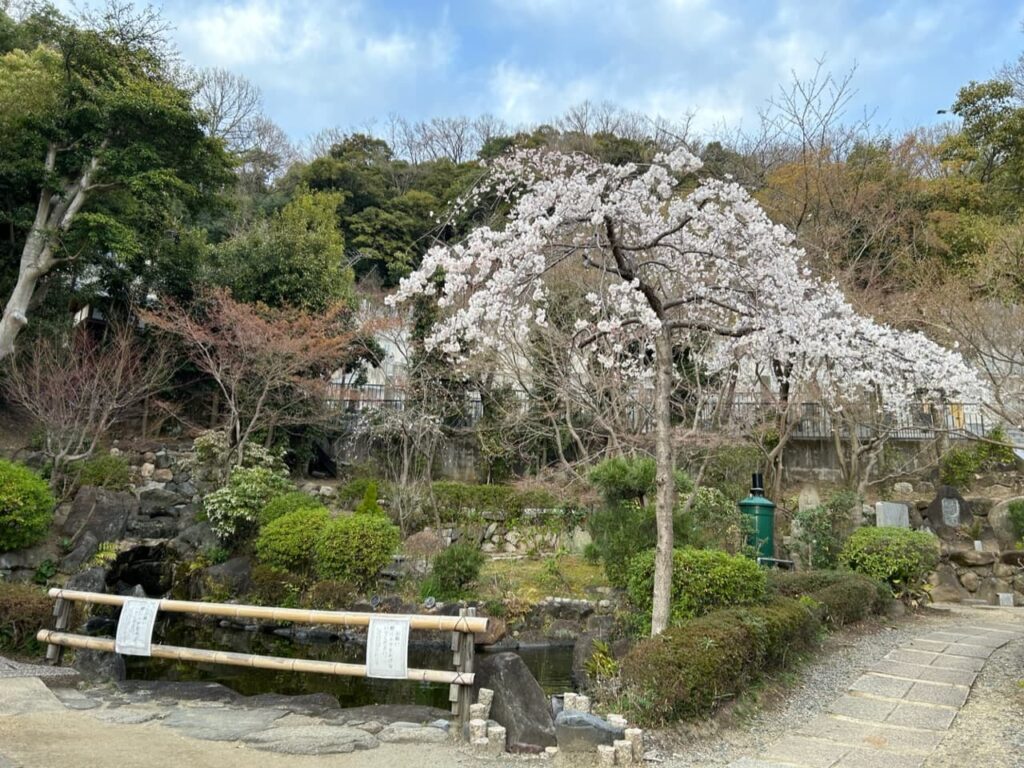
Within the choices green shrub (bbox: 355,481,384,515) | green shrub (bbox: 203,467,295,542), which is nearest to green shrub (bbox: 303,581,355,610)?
green shrub (bbox: 355,481,384,515)

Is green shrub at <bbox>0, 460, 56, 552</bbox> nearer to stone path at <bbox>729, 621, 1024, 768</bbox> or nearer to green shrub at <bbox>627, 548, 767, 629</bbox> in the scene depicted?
green shrub at <bbox>627, 548, 767, 629</bbox>

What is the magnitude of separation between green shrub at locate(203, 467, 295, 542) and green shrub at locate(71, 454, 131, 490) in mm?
1975

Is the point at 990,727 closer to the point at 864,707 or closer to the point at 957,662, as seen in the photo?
the point at 864,707

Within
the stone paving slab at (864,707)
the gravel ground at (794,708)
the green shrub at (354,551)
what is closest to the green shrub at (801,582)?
the gravel ground at (794,708)

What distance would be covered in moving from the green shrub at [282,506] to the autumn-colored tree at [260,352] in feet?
5.82

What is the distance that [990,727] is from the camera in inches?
164

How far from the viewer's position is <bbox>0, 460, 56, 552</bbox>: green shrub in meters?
8.52

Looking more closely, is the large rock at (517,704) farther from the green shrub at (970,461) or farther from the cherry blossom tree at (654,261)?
the green shrub at (970,461)

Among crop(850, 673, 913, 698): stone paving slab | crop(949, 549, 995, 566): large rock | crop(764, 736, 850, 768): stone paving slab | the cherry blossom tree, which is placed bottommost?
crop(764, 736, 850, 768): stone paving slab

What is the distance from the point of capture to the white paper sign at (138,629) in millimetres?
4969

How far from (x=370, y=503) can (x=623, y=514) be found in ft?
17.8

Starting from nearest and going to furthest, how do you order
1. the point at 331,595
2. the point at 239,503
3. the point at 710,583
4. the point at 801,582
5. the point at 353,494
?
the point at 710,583
the point at 801,582
the point at 331,595
the point at 239,503
the point at 353,494

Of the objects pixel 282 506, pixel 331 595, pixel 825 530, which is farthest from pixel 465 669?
pixel 825 530

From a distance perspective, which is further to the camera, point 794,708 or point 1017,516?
point 1017,516
